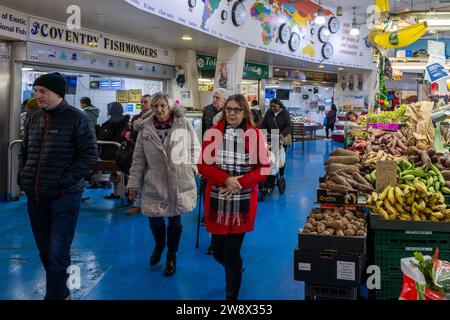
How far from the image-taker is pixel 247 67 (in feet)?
49.0

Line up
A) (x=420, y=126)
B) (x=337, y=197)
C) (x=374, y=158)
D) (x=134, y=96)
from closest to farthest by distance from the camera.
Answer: (x=337, y=197) < (x=374, y=158) < (x=420, y=126) < (x=134, y=96)

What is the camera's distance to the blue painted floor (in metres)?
3.74

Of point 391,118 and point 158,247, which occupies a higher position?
point 391,118

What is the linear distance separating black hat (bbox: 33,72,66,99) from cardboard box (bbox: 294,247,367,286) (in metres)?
2.01

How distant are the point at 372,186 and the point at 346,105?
17032 millimetres

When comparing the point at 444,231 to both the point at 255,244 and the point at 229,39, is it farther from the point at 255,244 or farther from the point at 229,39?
the point at 229,39

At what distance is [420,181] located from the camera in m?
3.67

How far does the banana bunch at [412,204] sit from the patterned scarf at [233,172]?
103 centimetres

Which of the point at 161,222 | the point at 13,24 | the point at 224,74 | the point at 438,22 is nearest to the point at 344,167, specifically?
the point at 161,222

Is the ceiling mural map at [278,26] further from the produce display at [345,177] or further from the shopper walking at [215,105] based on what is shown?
the produce display at [345,177]

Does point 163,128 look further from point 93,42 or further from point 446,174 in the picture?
point 93,42

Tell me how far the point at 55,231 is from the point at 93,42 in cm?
677

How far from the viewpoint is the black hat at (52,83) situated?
3123 millimetres
